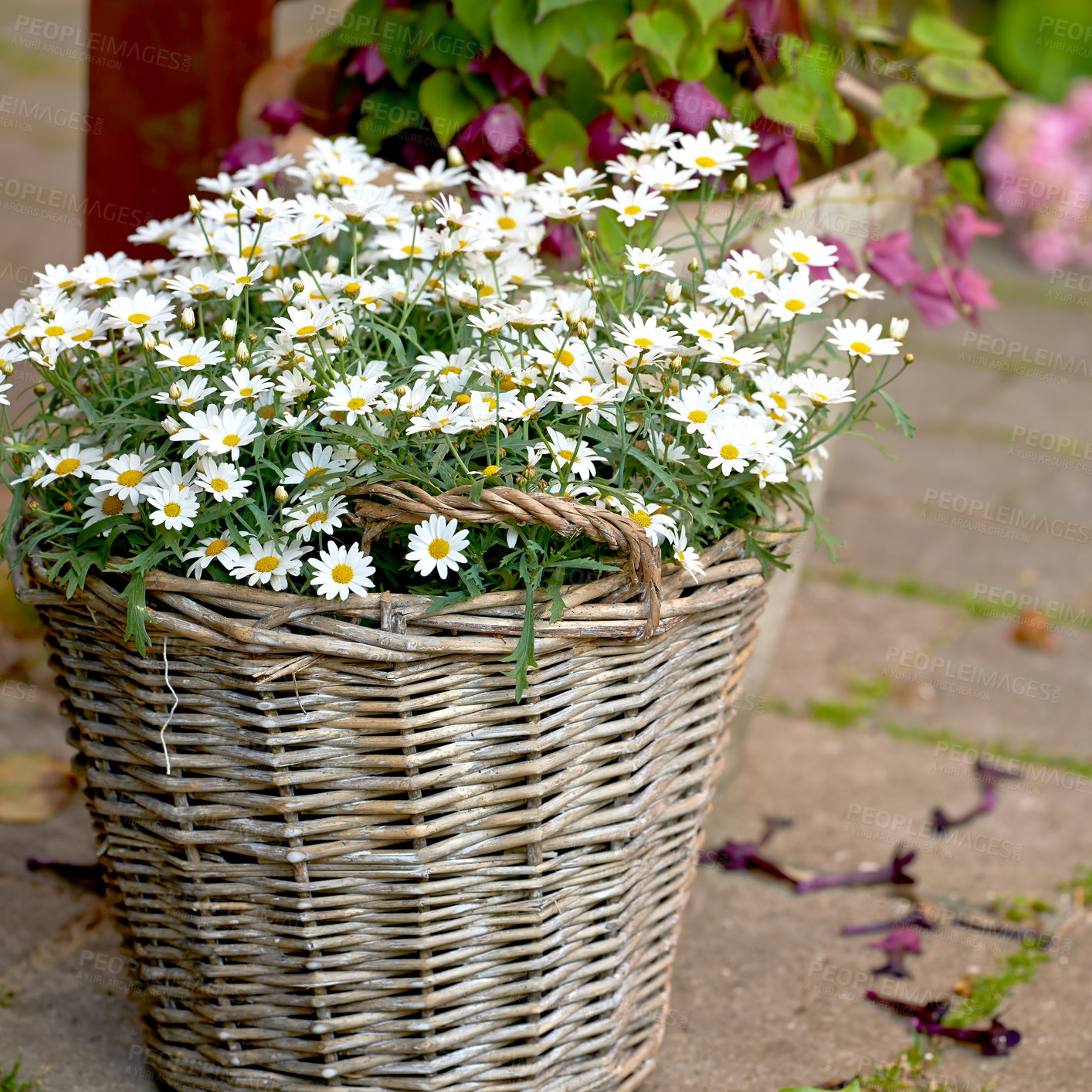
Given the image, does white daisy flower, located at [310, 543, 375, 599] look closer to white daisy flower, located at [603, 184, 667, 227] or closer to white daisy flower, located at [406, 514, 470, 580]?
white daisy flower, located at [406, 514, 470, 580]

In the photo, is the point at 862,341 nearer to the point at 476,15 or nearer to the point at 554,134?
the point at 554,134

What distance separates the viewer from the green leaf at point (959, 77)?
174 cm

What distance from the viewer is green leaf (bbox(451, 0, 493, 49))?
1512 millimetres

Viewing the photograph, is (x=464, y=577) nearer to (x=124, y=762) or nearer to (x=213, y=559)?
(x=213, y=559)

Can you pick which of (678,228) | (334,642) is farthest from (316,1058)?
(678,228)

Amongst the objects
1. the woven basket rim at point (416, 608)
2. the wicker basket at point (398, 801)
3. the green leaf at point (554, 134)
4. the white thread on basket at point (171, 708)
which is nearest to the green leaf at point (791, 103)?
the green leaf at point (554, 134)

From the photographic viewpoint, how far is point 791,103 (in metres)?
1.54

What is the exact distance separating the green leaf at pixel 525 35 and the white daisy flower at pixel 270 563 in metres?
0.73

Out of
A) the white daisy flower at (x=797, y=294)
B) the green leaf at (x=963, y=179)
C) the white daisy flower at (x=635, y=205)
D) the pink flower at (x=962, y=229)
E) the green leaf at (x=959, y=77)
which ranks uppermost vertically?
the green leaf at (x=959, y=77)

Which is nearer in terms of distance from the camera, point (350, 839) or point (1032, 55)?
point (350, 839)

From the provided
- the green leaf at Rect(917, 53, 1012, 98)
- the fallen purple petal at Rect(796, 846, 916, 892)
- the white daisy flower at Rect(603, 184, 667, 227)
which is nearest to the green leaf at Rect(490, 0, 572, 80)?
the white daisy flower at Rect(603, 184, 667, 227)

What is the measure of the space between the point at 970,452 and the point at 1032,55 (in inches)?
82.1

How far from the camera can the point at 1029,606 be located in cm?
259

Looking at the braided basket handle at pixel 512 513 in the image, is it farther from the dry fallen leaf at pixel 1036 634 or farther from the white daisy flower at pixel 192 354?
the dry fallen leaf at pixel 1036 634
